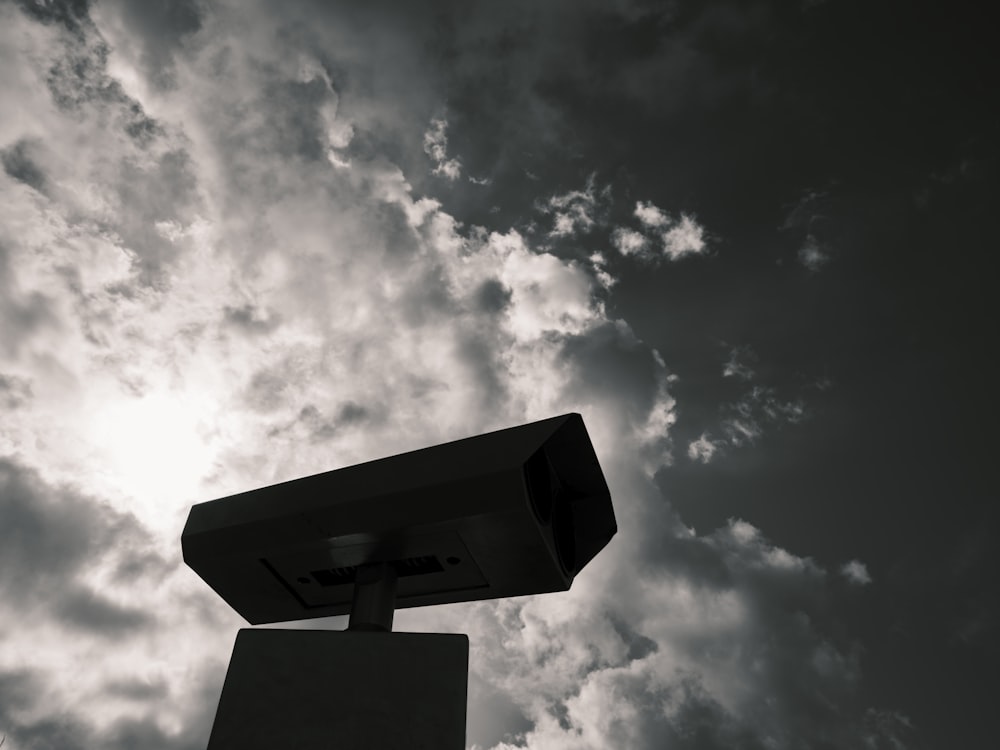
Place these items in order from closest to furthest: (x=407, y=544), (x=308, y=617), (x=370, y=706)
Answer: (x=370, y=706), (x=407, y=544), (x=308, y=617)

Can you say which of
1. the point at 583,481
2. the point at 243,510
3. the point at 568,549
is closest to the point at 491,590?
the point at 568,549

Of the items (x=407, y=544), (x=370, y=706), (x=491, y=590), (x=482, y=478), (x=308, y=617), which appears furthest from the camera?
(x=308, y=617)

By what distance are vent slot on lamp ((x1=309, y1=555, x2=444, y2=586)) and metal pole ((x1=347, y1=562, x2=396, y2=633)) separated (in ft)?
0.24

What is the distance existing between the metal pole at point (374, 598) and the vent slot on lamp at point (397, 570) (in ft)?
0.24

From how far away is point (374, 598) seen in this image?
14.5 ft

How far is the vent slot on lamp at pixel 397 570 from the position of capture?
450 cm

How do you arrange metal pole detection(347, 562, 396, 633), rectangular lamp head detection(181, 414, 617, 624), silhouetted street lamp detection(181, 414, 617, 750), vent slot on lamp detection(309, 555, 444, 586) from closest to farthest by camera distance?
silhouetted street lamp detection(181, 414, 617, 750), rectangular lamp head detection(181, 414, 617, 624), metal pole detection(347, 562, 396, 633), vent slot on lamp detection(309, 555, 444, 586)

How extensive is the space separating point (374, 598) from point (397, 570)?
25cm

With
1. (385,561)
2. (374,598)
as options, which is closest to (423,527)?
(385,561)

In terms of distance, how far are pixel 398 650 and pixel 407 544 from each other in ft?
2.33

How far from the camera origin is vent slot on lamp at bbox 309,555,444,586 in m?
4.50

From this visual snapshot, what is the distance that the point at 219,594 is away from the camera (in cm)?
489

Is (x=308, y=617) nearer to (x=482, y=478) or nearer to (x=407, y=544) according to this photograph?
(x=407, y=544)

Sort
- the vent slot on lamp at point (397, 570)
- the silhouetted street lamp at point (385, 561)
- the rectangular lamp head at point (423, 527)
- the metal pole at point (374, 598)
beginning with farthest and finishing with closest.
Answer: the vent slot on lamp at point (397, 570) → the metal pole at point (374, 598) → the rectangular lamp head at point (423, 527) → the silhouetted street lamp at point (385, 561)
